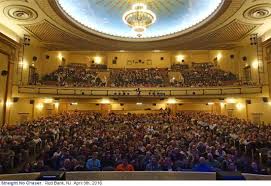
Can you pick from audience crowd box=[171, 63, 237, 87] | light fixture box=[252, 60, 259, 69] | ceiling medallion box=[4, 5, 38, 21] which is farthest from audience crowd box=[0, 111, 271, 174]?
audience crowd box=[171, 63, 237, 87]

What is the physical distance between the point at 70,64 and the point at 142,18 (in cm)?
1043

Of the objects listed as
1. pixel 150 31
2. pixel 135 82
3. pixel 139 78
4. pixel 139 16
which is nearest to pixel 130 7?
pixel 139 16

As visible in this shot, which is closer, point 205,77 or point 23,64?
point 23,64

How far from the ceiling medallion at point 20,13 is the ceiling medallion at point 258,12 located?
961 centimetres

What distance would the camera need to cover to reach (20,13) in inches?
411

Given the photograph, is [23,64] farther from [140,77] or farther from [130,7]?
[140,77]

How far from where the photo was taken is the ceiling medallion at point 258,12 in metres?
9.84

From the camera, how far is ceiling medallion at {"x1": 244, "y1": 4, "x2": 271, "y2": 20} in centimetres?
984

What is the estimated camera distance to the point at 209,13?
37.6 feet

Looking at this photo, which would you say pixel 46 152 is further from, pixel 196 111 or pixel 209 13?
pixel 196 111

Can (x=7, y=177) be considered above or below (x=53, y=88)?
below

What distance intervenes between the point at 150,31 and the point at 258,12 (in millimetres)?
6429

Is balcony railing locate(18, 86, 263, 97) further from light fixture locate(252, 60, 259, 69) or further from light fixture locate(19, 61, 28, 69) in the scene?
light fixture locate(252, 60, 259, 69)

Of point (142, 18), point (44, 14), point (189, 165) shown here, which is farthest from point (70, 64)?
point (189, 165)
